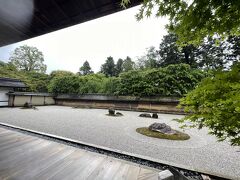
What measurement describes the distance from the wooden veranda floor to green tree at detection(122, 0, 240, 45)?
174 centimetres

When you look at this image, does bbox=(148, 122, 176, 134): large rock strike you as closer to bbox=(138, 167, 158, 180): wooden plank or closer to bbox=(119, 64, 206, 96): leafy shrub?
bbox=(138, 167, 158, 180): wooden plank

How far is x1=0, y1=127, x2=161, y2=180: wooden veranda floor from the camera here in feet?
5.85

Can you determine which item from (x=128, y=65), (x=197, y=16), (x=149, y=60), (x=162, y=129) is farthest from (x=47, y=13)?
(x=128, y=65)

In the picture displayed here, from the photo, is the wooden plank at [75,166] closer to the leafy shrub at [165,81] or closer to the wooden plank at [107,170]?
the wooden plank at [107,170]

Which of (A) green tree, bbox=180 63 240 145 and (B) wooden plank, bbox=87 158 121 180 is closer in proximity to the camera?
(A) green tree, bbox=180 63 240 145

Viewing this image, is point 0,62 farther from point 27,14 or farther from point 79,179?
point 79,179

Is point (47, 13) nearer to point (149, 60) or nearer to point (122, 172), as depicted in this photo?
point (122, 172)

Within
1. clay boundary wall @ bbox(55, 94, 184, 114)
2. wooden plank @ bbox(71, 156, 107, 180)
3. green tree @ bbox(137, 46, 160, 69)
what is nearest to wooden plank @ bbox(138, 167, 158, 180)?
wooden plank @ bbox(71, 156, 107, 180)

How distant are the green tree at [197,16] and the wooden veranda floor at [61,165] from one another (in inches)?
68.7

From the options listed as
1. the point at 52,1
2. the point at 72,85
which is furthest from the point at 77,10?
the point at 72,85

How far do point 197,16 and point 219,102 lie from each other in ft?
2.03

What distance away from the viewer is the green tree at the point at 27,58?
2261 centimetres

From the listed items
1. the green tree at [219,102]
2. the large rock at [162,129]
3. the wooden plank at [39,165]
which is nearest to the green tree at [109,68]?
the large rock at [162,129]

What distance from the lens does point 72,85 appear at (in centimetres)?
1495
